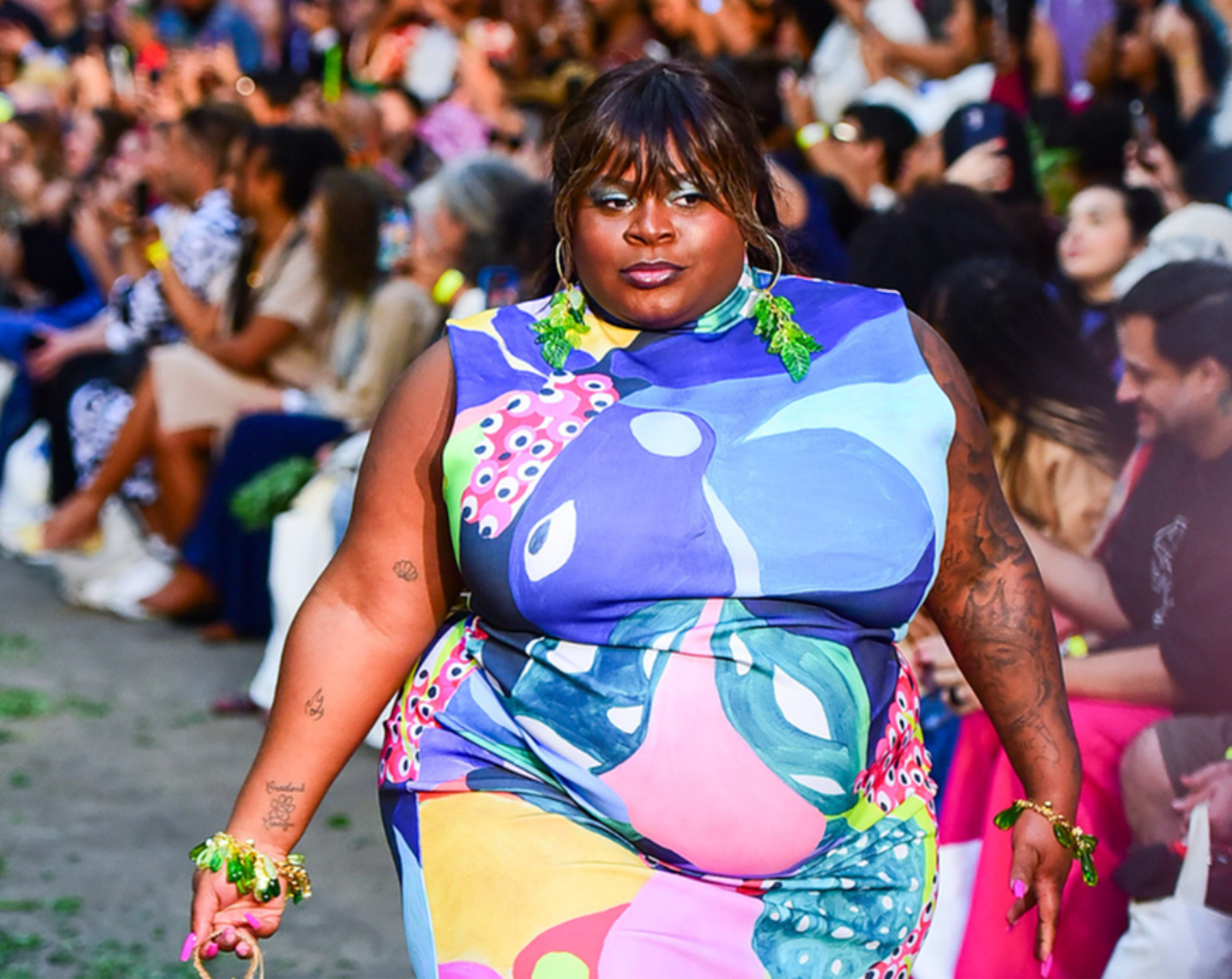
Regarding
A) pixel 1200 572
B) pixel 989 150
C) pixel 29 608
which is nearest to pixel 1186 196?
pixel 989 150

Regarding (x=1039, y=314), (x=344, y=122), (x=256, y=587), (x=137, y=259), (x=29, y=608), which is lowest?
(x=29, y=608)

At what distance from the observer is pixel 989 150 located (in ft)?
17.7

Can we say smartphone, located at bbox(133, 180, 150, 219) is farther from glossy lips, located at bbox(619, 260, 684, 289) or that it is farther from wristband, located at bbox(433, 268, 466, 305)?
glossy lips, located at bbox(619, 260, 684, 289)

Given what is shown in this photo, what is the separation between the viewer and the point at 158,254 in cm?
779

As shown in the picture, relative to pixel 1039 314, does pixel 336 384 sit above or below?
below

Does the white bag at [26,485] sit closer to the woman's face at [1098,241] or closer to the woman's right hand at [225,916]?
the woman's face at [1098,241]

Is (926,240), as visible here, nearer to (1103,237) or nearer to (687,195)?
(1103,237)

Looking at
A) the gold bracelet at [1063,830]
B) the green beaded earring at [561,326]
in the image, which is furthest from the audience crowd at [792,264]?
the gold bracelet at [1063,830]

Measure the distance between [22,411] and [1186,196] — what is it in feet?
19.9

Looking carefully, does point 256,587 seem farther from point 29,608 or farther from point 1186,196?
point 1186,196

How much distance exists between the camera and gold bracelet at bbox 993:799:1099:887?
2346 millimetres

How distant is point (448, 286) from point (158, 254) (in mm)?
2106

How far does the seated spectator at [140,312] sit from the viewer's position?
735 centimetres

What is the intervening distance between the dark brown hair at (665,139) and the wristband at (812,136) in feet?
13.2
